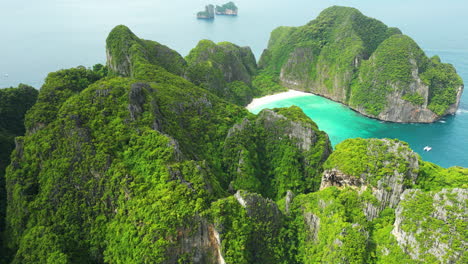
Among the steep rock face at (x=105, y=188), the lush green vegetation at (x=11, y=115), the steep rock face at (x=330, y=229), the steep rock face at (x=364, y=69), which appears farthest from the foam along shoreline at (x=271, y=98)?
the steep rock face at (x=330, y=229)

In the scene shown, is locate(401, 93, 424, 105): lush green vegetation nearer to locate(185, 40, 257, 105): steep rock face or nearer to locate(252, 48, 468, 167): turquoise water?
locate(252, 48, 468, 167): turquoise water

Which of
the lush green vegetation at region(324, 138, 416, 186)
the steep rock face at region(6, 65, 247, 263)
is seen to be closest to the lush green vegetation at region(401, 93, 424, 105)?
the lush green vegetation at region(324, 138, 416, 186)

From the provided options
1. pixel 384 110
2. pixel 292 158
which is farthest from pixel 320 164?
pixel 384 110

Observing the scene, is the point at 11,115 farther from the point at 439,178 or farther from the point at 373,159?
the point at 439,178

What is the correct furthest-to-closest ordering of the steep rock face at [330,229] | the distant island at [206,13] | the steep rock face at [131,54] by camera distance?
the distant island at [206,13] < the steep rock face at [131,54] < the steep rock face at [330,229]

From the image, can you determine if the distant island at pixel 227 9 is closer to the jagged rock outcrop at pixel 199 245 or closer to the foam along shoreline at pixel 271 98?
the foam along shoreline at pixel 271 98

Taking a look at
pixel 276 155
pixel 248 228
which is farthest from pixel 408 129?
pixel 248 228
